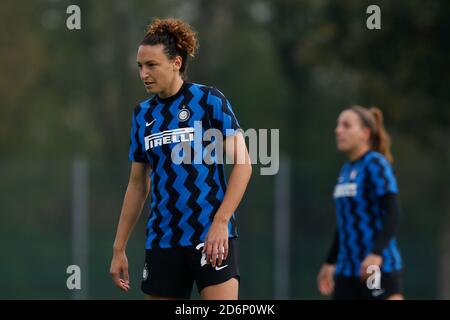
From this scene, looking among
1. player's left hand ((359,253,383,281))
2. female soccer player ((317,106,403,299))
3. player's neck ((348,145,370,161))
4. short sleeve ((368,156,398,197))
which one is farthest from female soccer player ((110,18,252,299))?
player's neck ((348,145,370,161))

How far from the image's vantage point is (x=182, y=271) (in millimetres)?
5172

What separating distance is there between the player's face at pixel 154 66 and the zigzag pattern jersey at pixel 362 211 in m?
2.50

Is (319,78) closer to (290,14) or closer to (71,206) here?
(290,14)

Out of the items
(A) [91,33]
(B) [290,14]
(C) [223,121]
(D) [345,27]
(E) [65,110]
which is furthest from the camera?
(E) [65,110]

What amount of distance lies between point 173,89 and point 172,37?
28cm

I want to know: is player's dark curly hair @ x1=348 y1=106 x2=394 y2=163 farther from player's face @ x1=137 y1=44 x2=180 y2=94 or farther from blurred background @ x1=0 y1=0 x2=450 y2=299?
blurred background @ x1=0 y1=0 x2=450 y2=299

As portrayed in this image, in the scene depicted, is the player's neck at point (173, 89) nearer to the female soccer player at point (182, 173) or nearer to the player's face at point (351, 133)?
the female soccer player at point (182, 173)

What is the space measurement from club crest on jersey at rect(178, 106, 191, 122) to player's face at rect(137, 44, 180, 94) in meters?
0.17

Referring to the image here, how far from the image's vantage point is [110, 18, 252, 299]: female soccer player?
16.7 feet

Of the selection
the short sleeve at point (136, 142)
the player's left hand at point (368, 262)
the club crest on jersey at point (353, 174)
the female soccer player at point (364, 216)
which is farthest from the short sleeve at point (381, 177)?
the short sleeve at point (136, 142)
